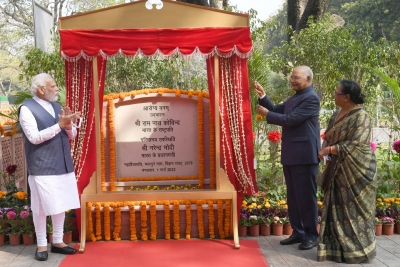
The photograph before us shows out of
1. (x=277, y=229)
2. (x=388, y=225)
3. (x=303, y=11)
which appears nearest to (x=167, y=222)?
(x=277, y=229)

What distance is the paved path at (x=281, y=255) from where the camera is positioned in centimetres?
454

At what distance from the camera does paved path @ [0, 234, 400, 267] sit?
4539 mm

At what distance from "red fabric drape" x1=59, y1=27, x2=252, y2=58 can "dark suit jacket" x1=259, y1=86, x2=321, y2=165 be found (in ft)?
2.43

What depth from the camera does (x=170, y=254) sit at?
4867mm

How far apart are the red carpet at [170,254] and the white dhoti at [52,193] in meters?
0.52

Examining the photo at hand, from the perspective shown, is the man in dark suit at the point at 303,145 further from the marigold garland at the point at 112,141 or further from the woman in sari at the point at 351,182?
the marigold garland at the point at 112,141

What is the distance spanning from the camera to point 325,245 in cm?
458

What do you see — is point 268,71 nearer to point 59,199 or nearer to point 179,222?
point 179,222

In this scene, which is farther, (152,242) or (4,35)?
(4,35)

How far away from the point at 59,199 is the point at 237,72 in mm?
2210

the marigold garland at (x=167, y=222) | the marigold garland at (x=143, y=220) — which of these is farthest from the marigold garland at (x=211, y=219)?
the marigold garland at (x=143, y=220)

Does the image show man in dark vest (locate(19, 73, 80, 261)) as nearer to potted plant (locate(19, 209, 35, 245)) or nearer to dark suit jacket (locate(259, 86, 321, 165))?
potted plant (locate(19, 209, 35, 245))

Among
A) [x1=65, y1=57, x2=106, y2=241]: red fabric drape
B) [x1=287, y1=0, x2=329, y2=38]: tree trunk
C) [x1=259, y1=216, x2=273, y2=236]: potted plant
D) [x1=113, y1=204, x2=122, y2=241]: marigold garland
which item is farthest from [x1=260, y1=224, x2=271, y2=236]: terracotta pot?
[x1=287, y1=0, x2=329, y2=38]: tree trunk

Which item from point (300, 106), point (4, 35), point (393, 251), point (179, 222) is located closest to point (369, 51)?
point (300, 106)
